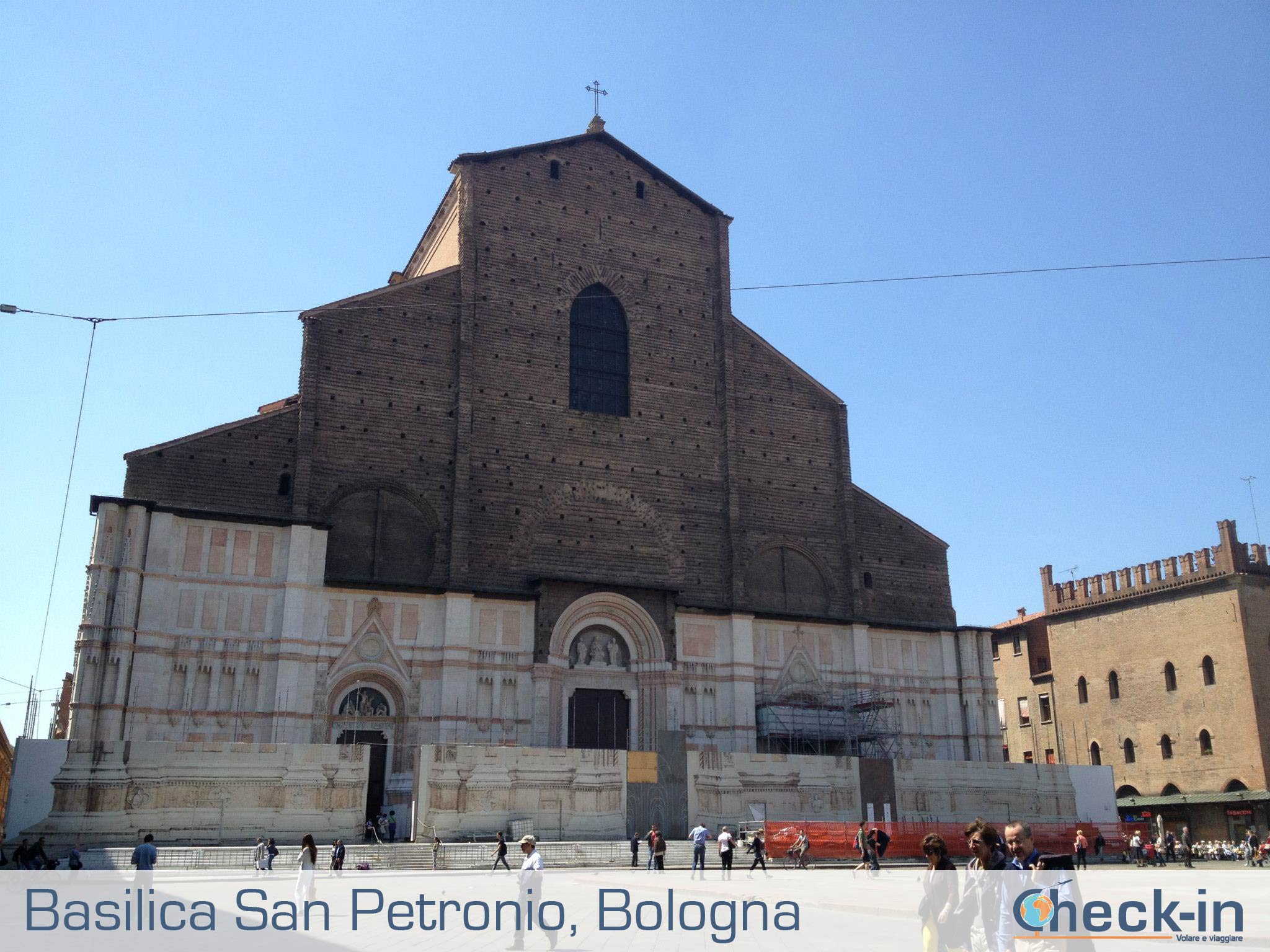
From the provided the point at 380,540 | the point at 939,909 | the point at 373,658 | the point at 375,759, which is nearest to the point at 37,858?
the point at 375,759

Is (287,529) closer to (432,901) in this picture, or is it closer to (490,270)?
(490,270)

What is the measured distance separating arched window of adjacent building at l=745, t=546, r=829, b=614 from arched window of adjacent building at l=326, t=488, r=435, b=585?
9.18 meters

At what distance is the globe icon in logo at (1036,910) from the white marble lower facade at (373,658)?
70.5ft

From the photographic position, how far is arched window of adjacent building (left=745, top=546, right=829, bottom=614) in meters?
32.2

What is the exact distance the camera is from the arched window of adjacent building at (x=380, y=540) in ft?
92.3

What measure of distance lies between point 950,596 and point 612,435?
459 inches

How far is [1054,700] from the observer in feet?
151

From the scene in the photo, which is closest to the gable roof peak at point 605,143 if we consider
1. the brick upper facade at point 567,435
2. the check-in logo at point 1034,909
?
the brick upper facade at point 567,435

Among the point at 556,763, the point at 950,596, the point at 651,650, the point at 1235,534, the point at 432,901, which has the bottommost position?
the point at 432,901

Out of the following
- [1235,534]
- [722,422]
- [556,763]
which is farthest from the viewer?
[1235,534]

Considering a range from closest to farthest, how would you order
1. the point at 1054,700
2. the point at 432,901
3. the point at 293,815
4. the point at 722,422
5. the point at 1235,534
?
the point at 432,901 → the point at 293,815 → the point at 722,422 → the point at 1235,534 → the point at 1054,700

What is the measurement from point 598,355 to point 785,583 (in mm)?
8474

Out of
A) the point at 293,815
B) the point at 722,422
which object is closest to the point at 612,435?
the point at 722,422

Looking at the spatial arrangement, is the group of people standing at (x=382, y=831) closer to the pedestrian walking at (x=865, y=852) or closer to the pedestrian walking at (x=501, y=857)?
the pedestrian walking at (x=501, y=857)
